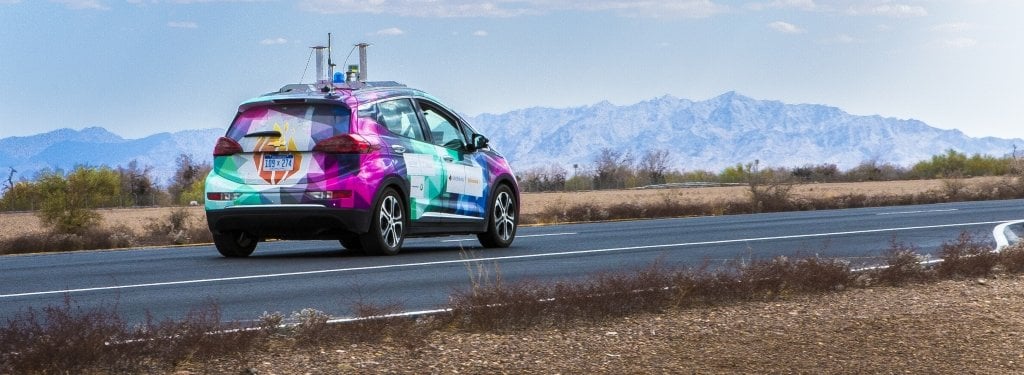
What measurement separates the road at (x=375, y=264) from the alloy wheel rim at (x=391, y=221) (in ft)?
0.77

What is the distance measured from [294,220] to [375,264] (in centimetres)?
100

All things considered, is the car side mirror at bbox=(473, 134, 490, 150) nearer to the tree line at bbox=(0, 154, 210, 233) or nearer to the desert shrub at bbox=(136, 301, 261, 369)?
the desert shrub at bbox=(136, 301, 261, 369)

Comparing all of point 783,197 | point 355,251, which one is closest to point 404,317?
point 355,251

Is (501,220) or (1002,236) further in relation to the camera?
(1002,236)

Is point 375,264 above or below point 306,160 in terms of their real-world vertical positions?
below

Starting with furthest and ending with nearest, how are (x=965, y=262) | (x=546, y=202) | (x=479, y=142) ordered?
(x=546, y=202)
(x=479, y=142)
(x=965, y=262)

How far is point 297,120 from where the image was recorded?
1595 centimetres

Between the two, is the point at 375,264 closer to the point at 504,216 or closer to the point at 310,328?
the point at 504,216

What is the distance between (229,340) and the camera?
8.64 metres

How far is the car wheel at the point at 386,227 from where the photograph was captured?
1608 cm

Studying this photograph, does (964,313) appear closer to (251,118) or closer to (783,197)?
(251,118)

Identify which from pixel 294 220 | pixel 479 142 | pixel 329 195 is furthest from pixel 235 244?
pixel 479 142

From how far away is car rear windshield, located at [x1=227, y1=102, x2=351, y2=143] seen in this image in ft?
52.0

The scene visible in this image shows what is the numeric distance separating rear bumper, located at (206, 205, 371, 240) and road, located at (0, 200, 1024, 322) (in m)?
0.38
